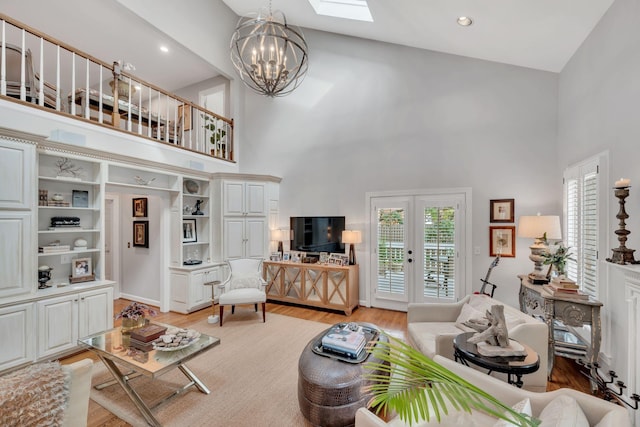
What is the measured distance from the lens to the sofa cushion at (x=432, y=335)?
7.76 ft

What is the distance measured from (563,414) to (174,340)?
265cm

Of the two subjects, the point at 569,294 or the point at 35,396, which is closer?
the point at 35,396

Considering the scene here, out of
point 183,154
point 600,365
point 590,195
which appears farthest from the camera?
point 183,154

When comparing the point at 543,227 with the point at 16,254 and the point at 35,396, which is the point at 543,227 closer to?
the point at 35,396

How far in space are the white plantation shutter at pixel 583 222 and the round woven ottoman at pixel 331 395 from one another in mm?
2536

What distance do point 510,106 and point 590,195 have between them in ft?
5.83

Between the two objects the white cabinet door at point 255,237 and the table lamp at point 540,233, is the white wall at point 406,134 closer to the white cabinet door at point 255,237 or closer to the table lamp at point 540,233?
the white cabinet door at point 255,237

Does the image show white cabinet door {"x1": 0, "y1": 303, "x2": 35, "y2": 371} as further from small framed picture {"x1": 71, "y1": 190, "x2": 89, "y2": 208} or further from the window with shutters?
the window with shutters

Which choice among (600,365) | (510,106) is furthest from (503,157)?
(600,365)

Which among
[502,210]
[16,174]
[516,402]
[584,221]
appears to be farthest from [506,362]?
[16,174]

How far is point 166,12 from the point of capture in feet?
15.7

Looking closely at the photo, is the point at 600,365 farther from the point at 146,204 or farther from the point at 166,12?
the point at 166,12

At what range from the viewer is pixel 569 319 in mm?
2633

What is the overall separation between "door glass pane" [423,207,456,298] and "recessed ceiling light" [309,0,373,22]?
313 centimetres
